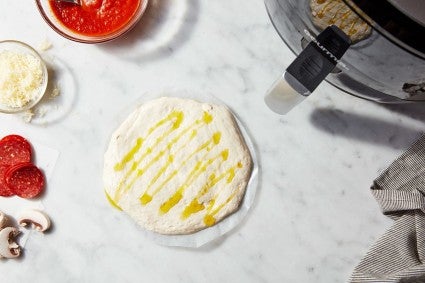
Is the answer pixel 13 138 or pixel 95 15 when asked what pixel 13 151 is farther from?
pixel 95 15

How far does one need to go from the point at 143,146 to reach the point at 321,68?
0.44 metres

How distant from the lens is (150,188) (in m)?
1.24

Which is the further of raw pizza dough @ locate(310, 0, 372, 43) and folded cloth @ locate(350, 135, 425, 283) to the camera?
folded cloth @ locate(350, 135, 425, 283)

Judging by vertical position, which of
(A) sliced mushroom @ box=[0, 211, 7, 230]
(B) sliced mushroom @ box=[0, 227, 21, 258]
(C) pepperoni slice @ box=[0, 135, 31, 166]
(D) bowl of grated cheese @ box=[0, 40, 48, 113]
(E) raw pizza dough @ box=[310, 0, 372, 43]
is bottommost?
(B) sliced mushroom @ box=[0, 227, 21, 258]

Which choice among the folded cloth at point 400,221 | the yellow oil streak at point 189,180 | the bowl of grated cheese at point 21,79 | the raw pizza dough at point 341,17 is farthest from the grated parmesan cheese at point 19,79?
the folded cloth at point 400,221

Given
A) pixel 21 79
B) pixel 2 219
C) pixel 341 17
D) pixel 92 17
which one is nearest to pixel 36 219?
pixel 2 219

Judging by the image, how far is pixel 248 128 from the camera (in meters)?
1.24

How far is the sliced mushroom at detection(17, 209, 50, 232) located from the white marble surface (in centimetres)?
2

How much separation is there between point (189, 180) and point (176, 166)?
0.04m

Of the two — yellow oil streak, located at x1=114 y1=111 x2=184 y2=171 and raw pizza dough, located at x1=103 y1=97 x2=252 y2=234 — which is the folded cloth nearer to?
raw pizza dough, located at x1=103 y1=97 x2=252 y2=234

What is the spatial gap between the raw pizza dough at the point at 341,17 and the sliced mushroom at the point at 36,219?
0.66m

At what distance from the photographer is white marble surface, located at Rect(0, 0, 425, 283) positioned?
4.02ft

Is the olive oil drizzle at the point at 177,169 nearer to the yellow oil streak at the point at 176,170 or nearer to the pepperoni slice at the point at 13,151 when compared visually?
the yellow oil streak at the point at 176,170

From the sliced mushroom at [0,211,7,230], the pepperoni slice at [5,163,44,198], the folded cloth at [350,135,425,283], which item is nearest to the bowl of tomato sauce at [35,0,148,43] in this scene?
the pepperoni slice at [5,163,44,198]
